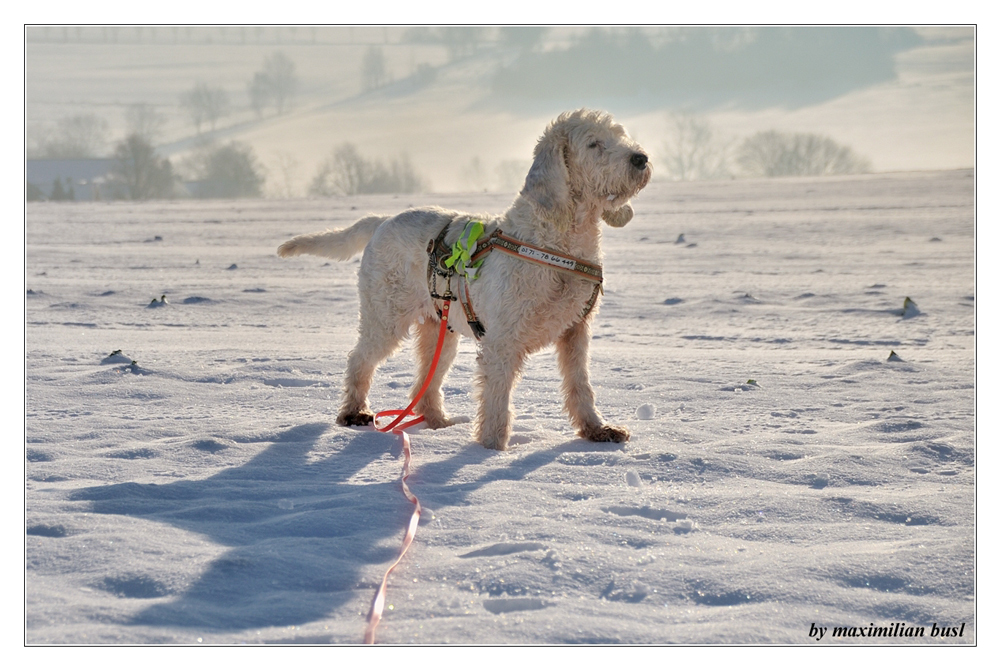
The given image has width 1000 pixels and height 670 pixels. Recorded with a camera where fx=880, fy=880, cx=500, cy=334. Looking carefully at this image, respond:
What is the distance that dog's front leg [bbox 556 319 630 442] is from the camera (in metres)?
6.10

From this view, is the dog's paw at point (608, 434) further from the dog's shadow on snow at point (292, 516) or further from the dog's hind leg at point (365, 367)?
the dog's hind leg at point (365, 367)

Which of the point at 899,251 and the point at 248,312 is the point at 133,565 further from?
the point at 899,251

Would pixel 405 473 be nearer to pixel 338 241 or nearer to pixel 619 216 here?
pixel 619 216

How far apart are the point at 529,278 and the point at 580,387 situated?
0.94 m

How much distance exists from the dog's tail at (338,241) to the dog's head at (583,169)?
1682 millimetres

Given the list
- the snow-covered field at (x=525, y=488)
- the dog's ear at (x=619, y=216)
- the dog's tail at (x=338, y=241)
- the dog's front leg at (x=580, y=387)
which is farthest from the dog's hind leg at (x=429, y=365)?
the dog's ear at (x=619, y=216)

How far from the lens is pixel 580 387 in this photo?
6199 millimetres

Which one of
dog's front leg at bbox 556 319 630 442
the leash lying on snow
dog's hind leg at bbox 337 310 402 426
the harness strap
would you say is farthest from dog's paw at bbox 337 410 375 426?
the harness strap

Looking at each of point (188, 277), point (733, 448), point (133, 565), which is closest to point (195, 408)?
point (133, 565)

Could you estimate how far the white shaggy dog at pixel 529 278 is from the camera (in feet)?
18.6

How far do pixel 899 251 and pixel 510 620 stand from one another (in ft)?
49.8

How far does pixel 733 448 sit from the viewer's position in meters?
5.77

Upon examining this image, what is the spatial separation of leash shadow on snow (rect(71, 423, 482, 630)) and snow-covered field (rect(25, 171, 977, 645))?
0.6 inches

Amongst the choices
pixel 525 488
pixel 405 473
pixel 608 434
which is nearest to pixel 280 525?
pixel 405 473
